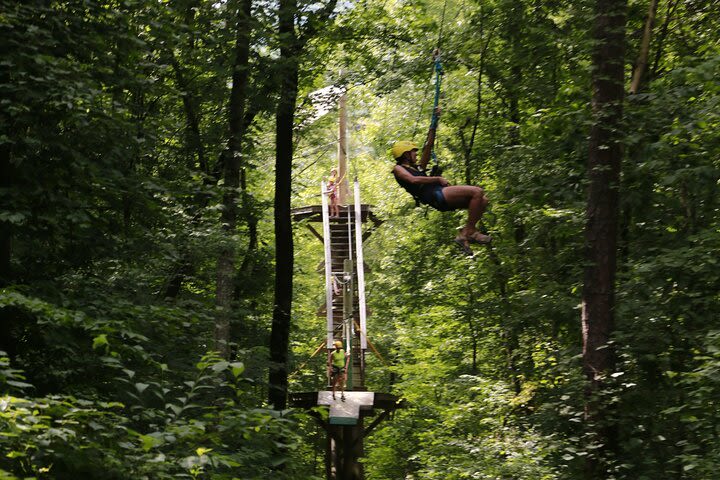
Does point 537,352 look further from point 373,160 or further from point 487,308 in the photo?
point 373,160

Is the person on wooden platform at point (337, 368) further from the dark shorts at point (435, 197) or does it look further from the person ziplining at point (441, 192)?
the dark shorts at point (435, 197)

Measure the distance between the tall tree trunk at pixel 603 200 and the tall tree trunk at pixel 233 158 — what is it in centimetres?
462

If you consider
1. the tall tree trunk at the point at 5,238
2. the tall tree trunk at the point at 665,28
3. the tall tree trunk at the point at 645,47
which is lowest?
the tall tree trunk at the point at 5,238

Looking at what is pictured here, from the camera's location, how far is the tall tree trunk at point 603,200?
9.11 metres

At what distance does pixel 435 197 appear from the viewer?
24.1 feet

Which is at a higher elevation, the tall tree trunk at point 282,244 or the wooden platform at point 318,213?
the wooden platform at point 318,213

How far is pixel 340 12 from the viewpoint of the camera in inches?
491

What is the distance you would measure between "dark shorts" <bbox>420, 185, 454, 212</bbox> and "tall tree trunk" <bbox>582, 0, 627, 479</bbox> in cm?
273

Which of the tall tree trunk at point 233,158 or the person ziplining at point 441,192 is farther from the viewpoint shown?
the tall tree trunk at point 233,158

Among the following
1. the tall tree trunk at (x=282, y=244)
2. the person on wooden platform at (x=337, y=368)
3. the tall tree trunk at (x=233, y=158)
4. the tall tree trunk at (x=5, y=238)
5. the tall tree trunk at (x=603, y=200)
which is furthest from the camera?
the person on wooden platform at (x=337, y=368)

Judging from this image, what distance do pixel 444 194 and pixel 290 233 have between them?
4.86 metres

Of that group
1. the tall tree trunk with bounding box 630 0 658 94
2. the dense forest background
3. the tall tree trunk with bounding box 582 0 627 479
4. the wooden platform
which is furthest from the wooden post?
the tall tree trunk with bounding box 582 0 627 479

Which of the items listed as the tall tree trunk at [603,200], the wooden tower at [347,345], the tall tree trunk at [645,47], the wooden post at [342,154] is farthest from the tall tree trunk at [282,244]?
the wooden post at [342,154]

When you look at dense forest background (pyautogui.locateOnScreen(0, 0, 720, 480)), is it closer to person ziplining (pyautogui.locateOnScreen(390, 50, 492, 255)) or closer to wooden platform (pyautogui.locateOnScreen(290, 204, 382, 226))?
wooden platform (pyautogui.locateOnScreen(290, 204, 382, 226))
